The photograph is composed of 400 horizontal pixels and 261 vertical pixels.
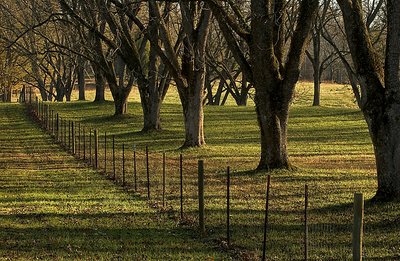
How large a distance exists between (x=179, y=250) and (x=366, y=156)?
14495mm

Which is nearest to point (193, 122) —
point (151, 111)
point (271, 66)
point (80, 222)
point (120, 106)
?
point (151, 111)

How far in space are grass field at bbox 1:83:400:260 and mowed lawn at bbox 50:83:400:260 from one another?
0.05 feet

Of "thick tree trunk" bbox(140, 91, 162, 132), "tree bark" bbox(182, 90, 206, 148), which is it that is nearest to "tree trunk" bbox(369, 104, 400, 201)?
"tree bark" bbox(182, 90, 206, 148)

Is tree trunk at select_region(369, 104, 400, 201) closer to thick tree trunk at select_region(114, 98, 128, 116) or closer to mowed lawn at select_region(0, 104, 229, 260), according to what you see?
mowed lawn at select_region(0, 104, 229, 260)

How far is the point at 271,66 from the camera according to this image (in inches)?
647

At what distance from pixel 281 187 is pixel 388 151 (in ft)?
10.8

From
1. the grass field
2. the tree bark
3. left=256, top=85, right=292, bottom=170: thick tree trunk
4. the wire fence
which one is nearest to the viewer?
the wire fence

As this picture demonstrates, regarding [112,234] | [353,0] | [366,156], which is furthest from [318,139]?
[112,234]

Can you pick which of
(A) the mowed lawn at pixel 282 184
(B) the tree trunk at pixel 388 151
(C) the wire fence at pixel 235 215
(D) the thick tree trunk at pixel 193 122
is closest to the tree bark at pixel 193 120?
(D) the thick tree trunk at pixel 193 122

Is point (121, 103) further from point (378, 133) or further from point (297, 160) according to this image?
point (378, 133)

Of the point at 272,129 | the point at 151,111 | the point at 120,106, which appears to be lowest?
the point at 120,106

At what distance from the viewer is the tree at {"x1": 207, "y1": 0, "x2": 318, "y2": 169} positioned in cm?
1619

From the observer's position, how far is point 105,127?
3300 centimetres

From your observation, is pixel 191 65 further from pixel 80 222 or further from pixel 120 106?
pixel 120 106
